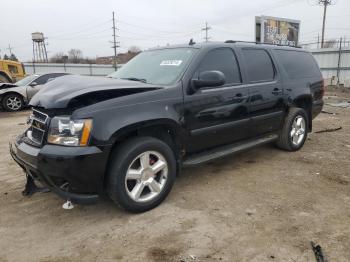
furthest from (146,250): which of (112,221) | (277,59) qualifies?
(277,59)

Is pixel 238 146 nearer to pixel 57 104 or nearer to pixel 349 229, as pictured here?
pixel 349 229

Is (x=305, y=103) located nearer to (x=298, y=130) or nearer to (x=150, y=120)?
(x=298, y=130)

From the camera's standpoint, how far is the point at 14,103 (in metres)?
12.2

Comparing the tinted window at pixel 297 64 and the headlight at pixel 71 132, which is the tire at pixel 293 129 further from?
the headlight at pixel 71 132

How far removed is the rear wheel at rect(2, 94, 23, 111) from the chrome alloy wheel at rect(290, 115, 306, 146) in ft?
33.6

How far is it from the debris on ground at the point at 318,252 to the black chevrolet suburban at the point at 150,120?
1583mm

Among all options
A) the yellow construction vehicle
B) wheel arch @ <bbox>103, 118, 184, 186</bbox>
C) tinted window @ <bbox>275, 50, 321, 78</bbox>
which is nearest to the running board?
wheel arch @ <bbox>103, 118, 184, 186</bbox>

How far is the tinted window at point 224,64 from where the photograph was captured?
4215mm

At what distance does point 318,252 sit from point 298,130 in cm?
338

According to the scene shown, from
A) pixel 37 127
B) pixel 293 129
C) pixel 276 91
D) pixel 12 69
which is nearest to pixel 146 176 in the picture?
pixel 37 127

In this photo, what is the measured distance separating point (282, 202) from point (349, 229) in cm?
76

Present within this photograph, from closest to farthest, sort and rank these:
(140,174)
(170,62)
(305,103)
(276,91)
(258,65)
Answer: (140,174) < (170,62) < (258,65) < (276,91) < (305,103)

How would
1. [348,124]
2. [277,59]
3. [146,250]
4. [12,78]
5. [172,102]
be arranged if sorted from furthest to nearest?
[12,78]
[348,124]
[277,59]
[172,102]
[146,250]

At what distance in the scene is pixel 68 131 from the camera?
3.08 meters
